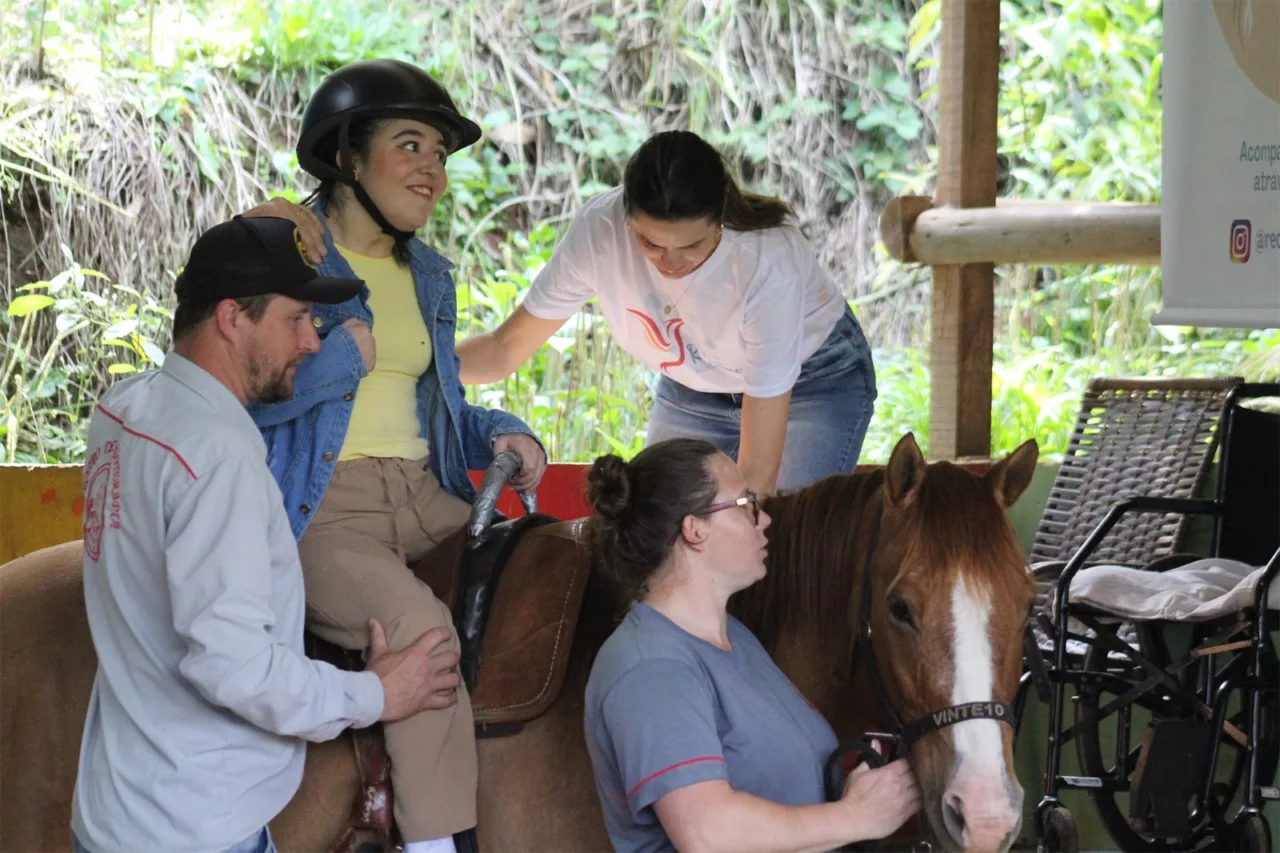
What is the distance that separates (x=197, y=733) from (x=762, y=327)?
159cm

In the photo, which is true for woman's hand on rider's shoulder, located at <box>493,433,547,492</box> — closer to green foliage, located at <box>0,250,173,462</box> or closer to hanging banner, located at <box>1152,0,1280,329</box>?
hanging banner, located at <box>1152,0,1280,329</box>

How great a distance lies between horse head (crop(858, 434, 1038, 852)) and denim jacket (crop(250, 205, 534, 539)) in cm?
94

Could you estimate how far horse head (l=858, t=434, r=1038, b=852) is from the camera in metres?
2.10

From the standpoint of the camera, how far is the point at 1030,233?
4.78 meters

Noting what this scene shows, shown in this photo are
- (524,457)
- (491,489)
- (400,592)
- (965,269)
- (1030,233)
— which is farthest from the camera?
(965,269)

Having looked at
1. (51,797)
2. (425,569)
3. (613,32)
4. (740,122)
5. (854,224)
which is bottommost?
(51,797)

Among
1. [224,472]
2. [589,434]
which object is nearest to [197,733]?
[224,472]

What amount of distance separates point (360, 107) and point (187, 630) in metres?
1.16

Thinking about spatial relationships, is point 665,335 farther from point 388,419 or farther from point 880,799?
point 880,799

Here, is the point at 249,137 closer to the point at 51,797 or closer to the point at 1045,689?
the point at 51,797

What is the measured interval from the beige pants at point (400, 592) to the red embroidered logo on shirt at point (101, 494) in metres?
0.47

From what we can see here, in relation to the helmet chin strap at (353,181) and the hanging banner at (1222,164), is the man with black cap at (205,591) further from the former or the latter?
the hanging banner at (1222,164)

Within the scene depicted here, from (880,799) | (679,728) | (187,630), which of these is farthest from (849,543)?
(187,630)

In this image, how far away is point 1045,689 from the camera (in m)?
2.68
